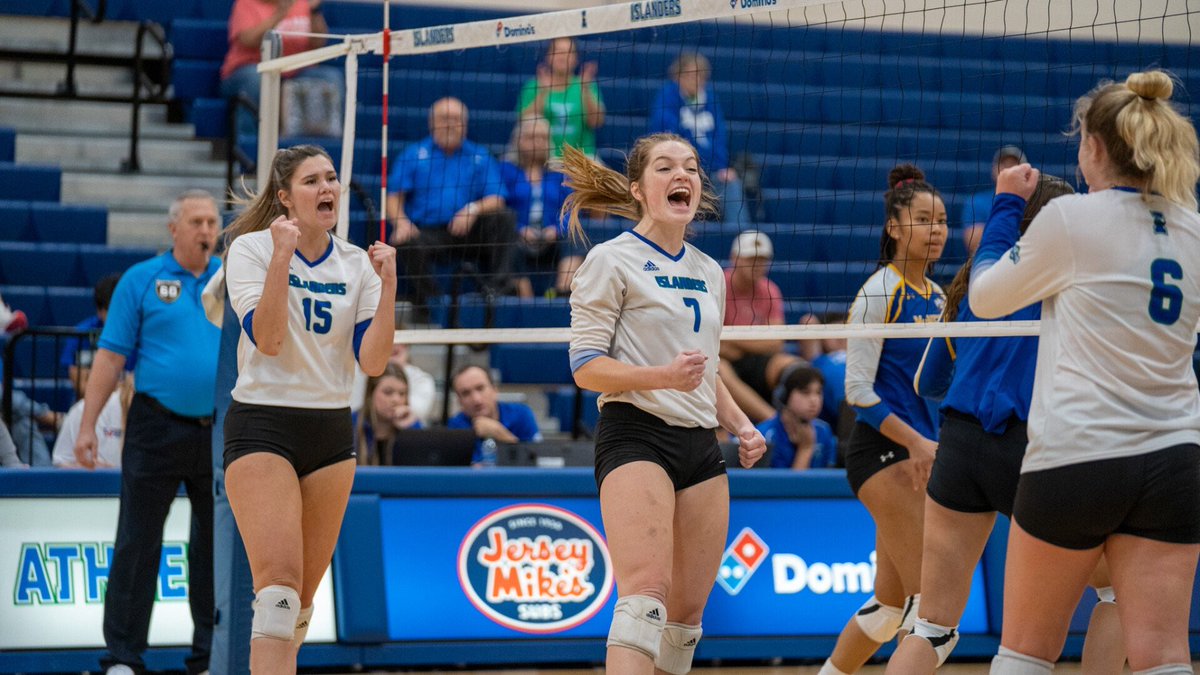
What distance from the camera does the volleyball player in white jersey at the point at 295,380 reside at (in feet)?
15.7

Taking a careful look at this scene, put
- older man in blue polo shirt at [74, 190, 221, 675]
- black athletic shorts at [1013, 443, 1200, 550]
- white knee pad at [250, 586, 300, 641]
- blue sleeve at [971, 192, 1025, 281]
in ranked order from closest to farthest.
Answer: black athletic shorts at [1013, 443, 1200, 550] < blue sleeve at [971, 192, 1025, 281] < white knee pad at [250, 586, 300, 641] < older man in blue polo shirt at [74, 190, 221, 675]

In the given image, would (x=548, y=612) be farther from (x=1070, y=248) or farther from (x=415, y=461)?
(x=1070, y=248)

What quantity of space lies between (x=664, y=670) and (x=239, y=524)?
4.77 feet

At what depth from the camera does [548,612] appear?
7.29 meters

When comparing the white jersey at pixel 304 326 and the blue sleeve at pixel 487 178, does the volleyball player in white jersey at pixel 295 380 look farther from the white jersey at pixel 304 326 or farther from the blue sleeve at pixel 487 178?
the blue sleeve at pixel 487 178

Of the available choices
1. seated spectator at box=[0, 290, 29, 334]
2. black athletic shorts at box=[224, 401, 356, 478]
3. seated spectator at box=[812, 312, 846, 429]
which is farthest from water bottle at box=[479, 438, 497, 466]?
black athletic shorts at box=[224, 401, 356, 478]

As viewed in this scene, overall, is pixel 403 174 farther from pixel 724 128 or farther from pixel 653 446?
pixel 653 446

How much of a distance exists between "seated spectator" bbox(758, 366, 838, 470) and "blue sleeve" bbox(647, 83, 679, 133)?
11.6 feet

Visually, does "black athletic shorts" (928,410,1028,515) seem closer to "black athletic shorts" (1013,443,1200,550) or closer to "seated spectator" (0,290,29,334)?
"black athletic shorts" (1013,443,1200,550)

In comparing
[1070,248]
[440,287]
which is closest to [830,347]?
[440,287]

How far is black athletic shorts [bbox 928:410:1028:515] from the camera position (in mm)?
4465

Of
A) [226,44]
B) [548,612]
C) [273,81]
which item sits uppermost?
[226,44]

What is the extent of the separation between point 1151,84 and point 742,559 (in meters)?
4.30

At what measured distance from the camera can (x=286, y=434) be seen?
489 centimetres
